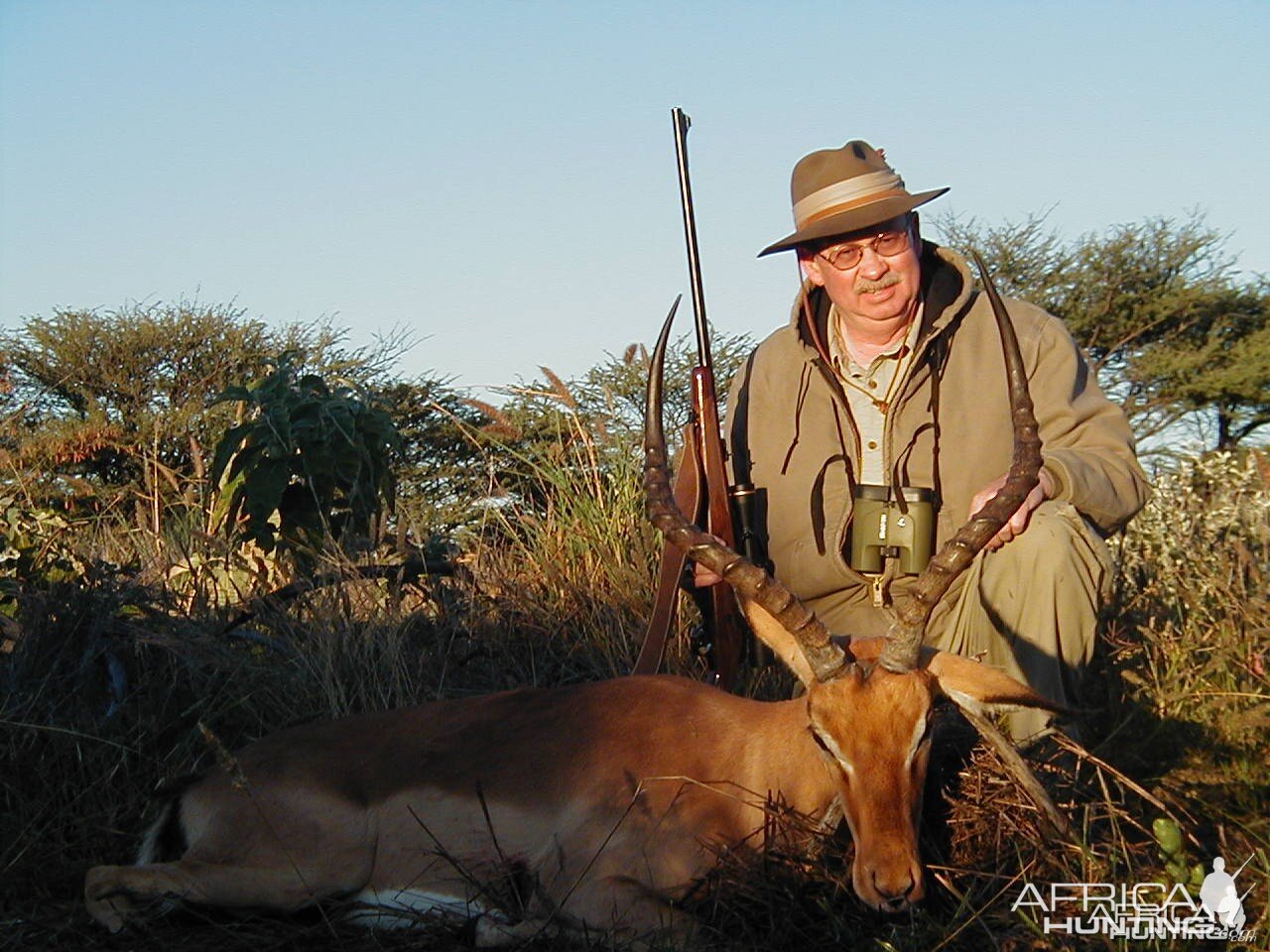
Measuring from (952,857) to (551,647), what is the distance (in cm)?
287

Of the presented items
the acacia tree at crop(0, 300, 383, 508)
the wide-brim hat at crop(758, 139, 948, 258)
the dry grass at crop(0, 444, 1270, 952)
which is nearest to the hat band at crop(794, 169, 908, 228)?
the wide-brim hat at crop(758, 139, 948, 258)

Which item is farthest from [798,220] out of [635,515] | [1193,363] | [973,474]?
[1193,363]

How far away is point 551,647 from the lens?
261 inches

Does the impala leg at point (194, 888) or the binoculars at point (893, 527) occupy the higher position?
the binoculars at point (893, 527)

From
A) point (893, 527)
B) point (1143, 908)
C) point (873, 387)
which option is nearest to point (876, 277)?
point (873, 387)

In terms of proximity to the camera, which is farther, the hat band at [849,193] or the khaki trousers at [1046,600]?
the hat band at [849,193]

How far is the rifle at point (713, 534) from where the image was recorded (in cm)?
548

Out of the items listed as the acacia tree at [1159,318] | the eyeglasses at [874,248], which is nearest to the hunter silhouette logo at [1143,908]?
the eyeglasses at [874,248]

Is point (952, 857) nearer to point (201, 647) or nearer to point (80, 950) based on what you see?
point (80, 950)

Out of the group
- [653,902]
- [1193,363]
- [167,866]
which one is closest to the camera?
[653,902]

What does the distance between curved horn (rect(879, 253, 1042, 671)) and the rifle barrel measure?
1.90 meters

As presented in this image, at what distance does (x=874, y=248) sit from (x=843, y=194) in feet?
0.86

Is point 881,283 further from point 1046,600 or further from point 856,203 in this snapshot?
point 1046,600

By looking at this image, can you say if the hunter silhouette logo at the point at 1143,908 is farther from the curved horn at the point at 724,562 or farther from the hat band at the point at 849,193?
the hat band at the point at 849,193
